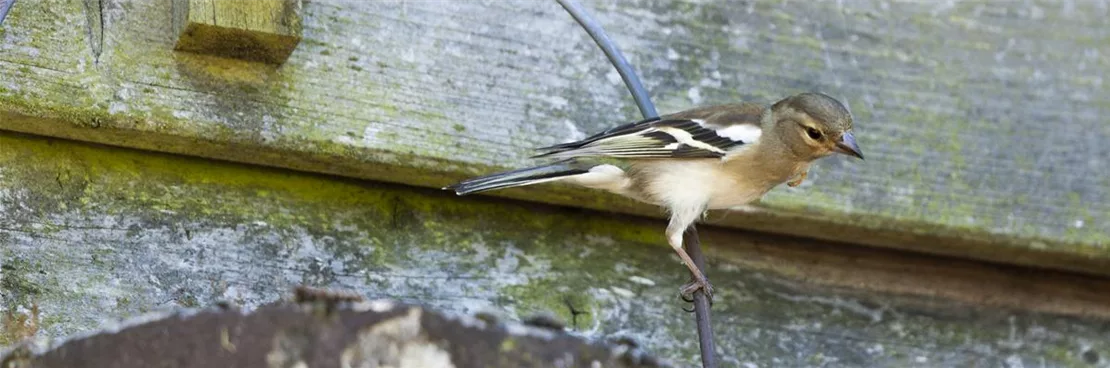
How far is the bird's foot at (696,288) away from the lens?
207 cm

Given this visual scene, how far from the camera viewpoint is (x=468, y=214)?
221cm

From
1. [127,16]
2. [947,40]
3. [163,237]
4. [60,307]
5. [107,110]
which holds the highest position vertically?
[947,40]

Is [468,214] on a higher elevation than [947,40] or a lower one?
lower

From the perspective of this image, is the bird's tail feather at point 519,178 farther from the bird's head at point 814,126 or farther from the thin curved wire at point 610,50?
the bird's head at point 814,126

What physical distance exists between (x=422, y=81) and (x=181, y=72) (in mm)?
368

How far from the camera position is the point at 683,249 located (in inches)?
90.3

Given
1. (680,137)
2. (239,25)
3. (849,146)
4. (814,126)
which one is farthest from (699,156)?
(239,25)

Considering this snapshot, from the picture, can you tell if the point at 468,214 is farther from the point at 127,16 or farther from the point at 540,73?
the point at 127,16

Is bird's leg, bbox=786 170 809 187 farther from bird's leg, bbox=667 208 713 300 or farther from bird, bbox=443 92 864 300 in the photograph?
bird's leg, bbox=667 208 713 300

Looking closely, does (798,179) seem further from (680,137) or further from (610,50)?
(610,50)

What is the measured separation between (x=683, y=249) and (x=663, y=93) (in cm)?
26

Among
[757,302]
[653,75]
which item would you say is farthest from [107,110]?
[757,302]

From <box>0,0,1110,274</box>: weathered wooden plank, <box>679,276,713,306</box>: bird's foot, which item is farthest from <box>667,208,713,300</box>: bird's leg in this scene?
<box>0,0,1110,274</box>: weathered wooden plank

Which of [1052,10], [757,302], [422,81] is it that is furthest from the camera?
[1052,10]
